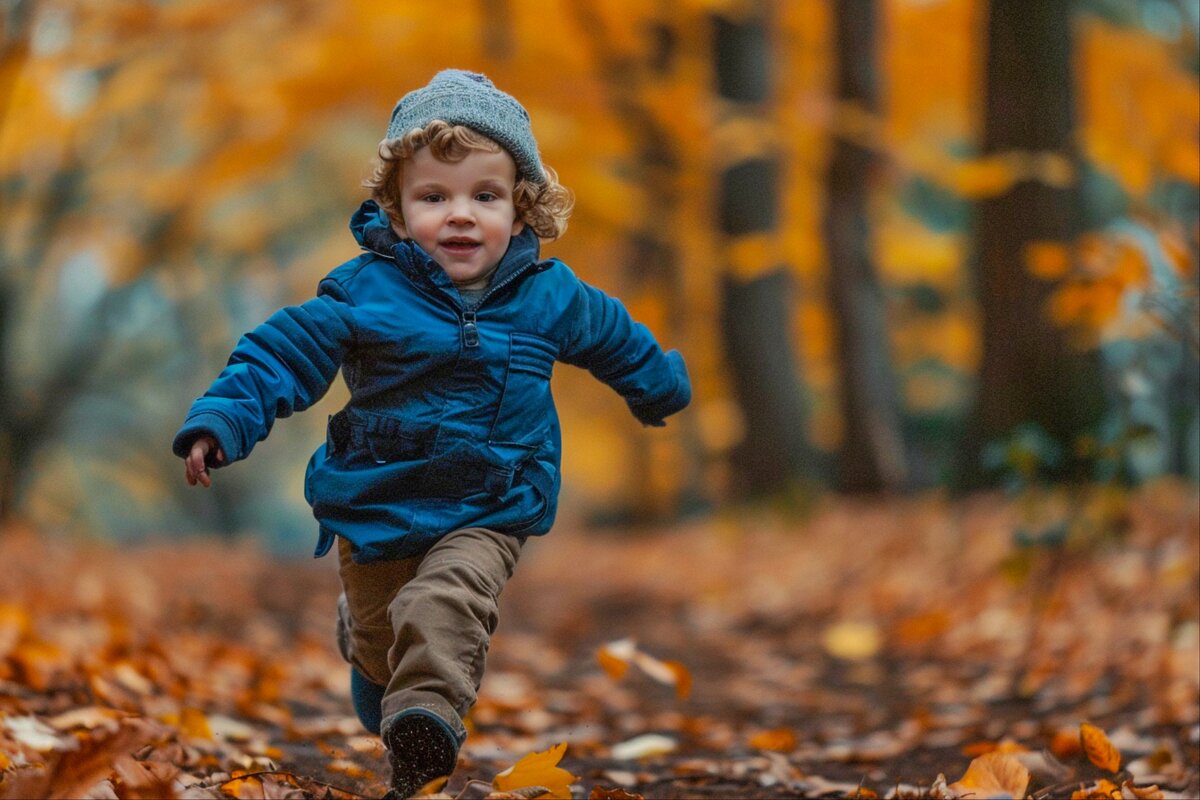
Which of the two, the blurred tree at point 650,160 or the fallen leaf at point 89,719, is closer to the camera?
the fallen leaf at point 89,719

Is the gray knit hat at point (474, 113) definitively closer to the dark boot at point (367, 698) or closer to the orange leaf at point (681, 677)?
the dark boot at point (367, 698)

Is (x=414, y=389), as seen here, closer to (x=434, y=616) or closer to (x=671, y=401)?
(x=434, y=616)

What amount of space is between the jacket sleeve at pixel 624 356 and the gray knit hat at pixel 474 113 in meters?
0.31

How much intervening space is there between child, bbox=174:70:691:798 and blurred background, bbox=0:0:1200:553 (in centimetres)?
280

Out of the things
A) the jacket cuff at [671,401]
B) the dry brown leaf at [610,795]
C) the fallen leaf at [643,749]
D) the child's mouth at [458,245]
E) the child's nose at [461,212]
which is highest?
the child's nose at [461,212]

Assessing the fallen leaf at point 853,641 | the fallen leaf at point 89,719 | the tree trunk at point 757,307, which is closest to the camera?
the fallen leaf at point 89,719

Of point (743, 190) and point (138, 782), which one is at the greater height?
point (743, 190)

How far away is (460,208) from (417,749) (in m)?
1.09

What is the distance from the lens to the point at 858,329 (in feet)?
32.6

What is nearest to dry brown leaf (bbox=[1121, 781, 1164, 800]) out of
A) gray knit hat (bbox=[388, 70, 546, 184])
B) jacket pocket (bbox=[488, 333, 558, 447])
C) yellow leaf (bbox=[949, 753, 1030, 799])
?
yellow leaf (bbox=[949, 753, 1030, 799])

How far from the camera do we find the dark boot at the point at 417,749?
237 cm

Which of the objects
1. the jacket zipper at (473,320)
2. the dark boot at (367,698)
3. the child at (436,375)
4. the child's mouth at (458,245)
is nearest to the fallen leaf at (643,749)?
the dark boot at (367,698)

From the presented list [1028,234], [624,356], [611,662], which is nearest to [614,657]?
[611,662]

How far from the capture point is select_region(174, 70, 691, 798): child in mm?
2529
